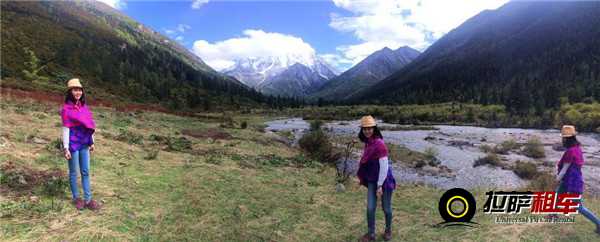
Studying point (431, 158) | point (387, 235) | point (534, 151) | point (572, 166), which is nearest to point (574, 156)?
point (572, 166)

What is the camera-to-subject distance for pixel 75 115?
667 cm

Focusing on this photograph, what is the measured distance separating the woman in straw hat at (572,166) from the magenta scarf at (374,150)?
453cm

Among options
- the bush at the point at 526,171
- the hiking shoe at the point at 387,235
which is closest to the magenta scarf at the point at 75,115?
the hiking shoe at the point at 387,235

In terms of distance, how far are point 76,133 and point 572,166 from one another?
36.8ft

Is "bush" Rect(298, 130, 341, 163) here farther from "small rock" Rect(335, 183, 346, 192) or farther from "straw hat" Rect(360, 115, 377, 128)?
"straw hat" Rect(360, 115, 377, 128)

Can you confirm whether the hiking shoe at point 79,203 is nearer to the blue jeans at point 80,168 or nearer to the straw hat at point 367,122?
the blue jeans at point 80,168

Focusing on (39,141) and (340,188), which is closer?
(39,141)

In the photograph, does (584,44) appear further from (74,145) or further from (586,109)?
(74,145)

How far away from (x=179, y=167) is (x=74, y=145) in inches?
249

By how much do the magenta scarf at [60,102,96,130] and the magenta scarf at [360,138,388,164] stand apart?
5788 mm

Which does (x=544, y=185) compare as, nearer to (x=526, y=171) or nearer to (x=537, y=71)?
(x=526, y=171)

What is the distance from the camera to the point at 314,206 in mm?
10305

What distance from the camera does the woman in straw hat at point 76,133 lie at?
6.56m

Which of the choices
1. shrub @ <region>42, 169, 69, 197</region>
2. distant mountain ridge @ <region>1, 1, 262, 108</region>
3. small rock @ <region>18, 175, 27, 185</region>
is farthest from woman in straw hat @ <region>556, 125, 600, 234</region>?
distant mountain ridge @ <region>1, 1, 262, 108</region>
